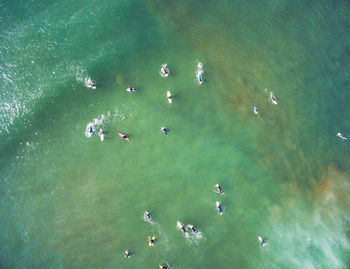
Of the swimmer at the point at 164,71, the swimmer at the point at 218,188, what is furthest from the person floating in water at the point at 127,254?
the swimmer at the point at 164,71

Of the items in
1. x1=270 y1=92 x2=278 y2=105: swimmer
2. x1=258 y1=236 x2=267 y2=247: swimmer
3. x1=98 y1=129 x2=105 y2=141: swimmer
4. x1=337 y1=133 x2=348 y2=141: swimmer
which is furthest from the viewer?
x1=337 y1=133 x2=348 y2=141: swimmer

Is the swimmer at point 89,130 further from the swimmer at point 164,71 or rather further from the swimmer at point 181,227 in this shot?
the swimmer at point 181,227

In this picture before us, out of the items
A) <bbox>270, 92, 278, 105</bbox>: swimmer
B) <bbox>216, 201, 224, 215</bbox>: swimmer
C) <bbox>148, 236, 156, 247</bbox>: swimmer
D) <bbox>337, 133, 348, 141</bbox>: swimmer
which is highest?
<bbox>270, 92, 278, 105</bbox>: swimmer

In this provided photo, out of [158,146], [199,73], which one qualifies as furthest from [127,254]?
[199,73]

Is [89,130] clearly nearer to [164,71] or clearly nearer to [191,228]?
[164,71]

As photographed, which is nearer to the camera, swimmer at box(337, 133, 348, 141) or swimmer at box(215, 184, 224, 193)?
swimmer at box(215, 184, 224, 193)

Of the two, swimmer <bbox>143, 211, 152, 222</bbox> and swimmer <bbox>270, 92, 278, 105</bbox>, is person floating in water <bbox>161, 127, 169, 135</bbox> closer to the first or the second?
swimmer <bbox>143, 211, 152, 222</bbox>

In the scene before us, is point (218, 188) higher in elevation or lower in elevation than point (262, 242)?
higher

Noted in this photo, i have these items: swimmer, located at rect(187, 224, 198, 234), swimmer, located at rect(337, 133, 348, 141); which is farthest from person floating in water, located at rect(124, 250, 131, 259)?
swimmer, located at rect(337, 133, 348, 141)

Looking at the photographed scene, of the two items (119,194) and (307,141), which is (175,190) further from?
(307,141)
